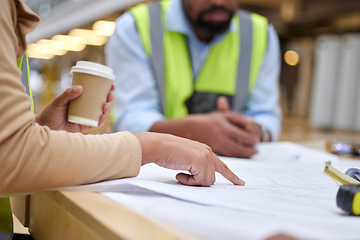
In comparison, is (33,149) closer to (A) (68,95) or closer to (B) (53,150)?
(B) (53,150)

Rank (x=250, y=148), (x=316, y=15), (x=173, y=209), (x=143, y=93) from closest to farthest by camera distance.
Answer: (x=173, y=209) → (x=250, y=148) → (x=143, y=93) → (x=316, y=15)

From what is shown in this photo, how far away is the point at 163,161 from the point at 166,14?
103 cm

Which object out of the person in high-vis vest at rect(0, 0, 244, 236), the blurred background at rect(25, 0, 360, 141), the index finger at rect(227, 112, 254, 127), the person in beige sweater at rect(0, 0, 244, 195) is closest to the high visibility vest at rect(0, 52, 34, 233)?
the person in high-vis vest at rect(0, 0, 244, 236)

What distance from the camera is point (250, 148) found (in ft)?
3.33

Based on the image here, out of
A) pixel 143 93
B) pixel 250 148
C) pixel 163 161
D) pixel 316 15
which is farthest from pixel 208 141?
pixel 316 15

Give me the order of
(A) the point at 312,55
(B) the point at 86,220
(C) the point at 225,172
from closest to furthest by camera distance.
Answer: (B) the point at 86,220
(C) the point at 225,172
(A) the point at 312,55

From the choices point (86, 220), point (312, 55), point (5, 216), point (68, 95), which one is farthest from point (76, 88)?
point (312, 55)

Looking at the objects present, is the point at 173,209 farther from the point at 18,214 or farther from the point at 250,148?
the point at 250,148

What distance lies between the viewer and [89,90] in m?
0.67

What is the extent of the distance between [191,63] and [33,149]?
104cm

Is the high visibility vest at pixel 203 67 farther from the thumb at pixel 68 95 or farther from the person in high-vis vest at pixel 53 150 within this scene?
the person in high-vis vest at pixel 53 150

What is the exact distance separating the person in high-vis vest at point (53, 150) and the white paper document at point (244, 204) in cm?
2

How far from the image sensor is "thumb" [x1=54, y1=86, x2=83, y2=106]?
0.67m

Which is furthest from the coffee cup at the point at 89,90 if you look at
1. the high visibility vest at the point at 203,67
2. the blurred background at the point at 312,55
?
the blurred background at the point at 312,55
